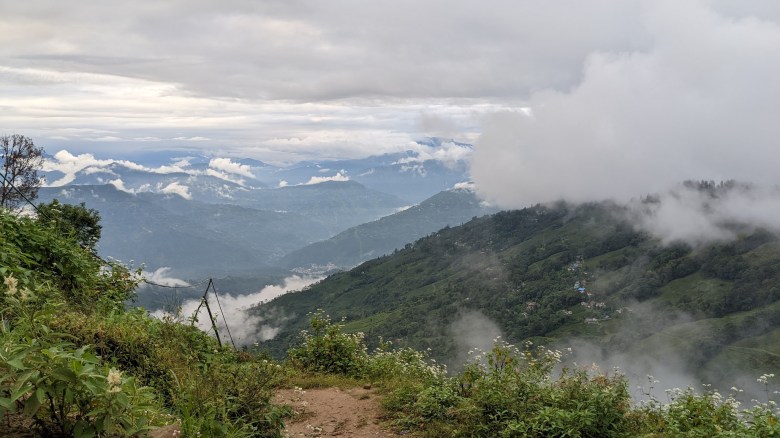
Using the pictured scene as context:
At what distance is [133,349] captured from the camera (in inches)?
356

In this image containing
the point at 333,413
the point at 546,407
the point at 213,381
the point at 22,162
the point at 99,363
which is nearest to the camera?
the point at 99,363

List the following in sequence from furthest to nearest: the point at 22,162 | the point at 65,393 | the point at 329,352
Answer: the point at 22,162 → the point at 329,352 → the point at 65,393

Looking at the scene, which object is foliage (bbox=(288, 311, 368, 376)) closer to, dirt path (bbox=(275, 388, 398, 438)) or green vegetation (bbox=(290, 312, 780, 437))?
dirt path (bbox=(275, 388, 398, 438))

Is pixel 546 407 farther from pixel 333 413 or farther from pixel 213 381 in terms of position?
pixel 213 381

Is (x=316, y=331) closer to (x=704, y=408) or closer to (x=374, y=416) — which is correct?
(x=374, y=416)

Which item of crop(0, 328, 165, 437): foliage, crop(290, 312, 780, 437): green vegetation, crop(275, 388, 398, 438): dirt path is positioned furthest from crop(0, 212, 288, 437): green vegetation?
crop(290, 312, 780, 437): green vegetation

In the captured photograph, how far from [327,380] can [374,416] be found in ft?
10.0

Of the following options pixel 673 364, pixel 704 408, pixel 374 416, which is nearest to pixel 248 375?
pixel 374 416

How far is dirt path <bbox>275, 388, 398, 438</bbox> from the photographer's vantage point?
959 cm

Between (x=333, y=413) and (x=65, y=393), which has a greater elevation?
(x=65, y=393)

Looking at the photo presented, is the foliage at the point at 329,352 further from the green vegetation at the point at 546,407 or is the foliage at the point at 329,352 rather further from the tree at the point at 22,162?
the tree at the point at 22,162

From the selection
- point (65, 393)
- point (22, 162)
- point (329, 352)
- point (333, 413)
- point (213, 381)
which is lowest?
point (333, 413)

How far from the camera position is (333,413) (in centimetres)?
1070

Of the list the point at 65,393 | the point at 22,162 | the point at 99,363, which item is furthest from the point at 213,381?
the point at 22,162
